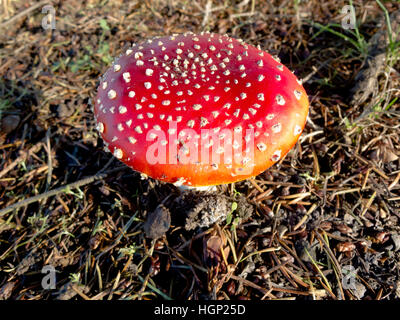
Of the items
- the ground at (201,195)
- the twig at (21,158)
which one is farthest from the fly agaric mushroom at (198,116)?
the twig at (21,158)

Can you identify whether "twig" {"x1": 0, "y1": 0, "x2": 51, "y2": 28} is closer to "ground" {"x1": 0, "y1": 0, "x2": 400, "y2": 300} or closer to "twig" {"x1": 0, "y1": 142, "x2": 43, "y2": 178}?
"ground" {"x1": 0, "y1": 0, "x2": 400, "y2": 300}

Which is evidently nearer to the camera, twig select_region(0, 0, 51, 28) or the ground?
the ground

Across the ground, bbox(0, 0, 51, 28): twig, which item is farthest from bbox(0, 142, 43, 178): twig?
bbox(0, 0, 51, 28): twig

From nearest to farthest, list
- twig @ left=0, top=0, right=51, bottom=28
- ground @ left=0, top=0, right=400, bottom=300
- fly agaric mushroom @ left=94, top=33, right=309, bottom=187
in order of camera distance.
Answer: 1. fly agaric mushroom @ left=94, top=33, right=309, bottom=187
2. ground @ left=0, top=0, right=400, bottom=300
3. twig @ left=0, top=0, right=51, bottom=28

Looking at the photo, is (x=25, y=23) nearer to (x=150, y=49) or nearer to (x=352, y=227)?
(x=150, y=49)

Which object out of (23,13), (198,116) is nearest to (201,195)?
(198,116)

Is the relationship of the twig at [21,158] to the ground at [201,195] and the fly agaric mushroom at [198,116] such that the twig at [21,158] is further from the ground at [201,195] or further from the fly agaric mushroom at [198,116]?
the fly agaric mushroom at [198,116]
